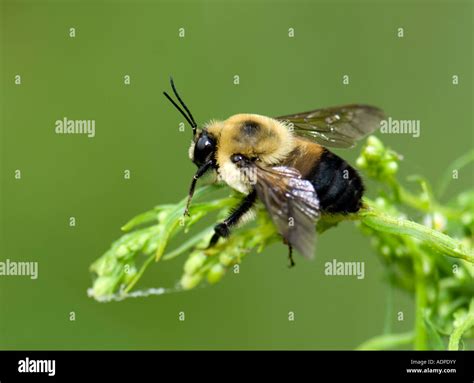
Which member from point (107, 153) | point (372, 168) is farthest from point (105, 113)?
point (372, 168)

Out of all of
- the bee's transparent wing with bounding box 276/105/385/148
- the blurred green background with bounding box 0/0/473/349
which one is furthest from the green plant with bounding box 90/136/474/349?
the blurred green background with bounding box 0/0/473/349

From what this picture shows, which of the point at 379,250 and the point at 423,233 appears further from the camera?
the point at 379,250

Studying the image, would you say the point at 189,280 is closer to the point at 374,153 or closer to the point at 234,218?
the point at 234,218

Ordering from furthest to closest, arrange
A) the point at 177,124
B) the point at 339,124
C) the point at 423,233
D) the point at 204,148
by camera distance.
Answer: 1. the point at 177,124
2. the point at 339,124
3. the point at 204,148
4. the point at 423,233

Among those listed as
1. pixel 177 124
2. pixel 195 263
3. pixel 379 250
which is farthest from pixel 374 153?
pixel 177 124

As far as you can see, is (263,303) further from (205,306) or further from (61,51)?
(61,51)

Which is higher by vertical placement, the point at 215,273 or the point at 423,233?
the point at 423,233

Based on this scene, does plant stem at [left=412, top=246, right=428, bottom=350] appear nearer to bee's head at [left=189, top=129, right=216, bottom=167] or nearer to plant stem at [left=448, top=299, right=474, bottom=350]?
plant stem at [left=448, top=299, right=474, bottom=350]

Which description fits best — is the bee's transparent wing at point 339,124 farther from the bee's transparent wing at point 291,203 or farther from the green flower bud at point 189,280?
the green flower bud at point 189,280

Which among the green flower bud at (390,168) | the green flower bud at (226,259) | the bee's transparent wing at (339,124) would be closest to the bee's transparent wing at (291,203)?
the green flower bud at (226,259)
